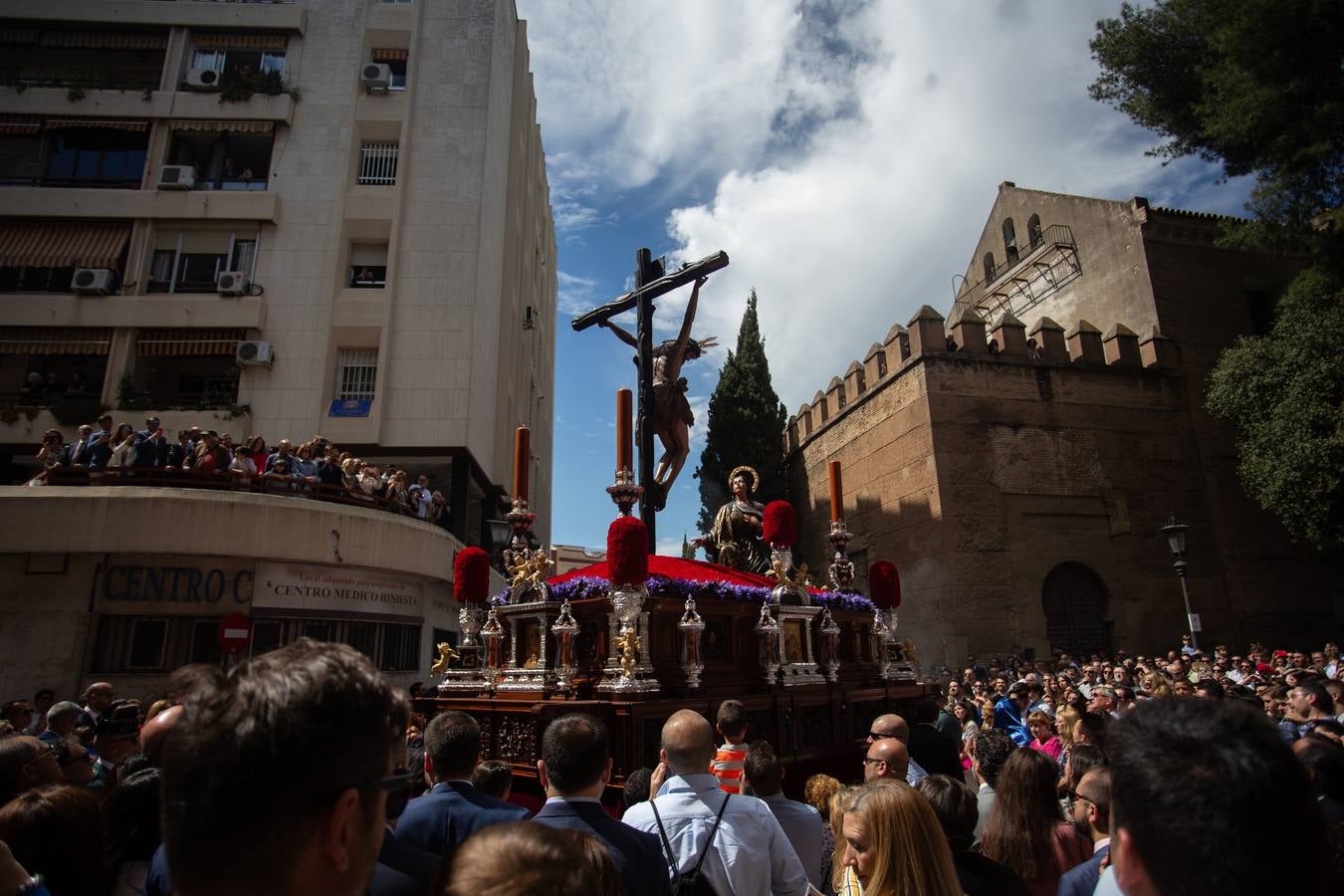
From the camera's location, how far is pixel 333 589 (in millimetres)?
A: 17766

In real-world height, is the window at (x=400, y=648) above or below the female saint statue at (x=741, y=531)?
below

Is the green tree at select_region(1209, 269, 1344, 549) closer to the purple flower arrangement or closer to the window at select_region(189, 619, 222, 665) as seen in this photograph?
the purple flower arrangement

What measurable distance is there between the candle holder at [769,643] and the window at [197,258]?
799 inches

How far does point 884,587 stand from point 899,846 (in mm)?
9716

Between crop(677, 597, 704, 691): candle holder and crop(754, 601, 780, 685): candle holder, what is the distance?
997 millimetres

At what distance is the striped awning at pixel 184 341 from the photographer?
2178cm

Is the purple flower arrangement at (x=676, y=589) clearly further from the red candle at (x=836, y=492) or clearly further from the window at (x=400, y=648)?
the window at (x=400, y=648)

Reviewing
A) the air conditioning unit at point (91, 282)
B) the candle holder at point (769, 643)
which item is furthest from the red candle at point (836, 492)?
the air conditioning unit at point (91, 282)

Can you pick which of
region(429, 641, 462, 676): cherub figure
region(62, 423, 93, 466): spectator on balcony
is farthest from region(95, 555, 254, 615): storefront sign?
region(429, 641, 462, 676): cherub figure

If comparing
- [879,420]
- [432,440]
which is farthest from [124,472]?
[879,420]

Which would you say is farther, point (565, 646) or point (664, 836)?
point (565, 646)

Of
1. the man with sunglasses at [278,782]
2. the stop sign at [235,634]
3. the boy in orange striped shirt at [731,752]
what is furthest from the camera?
the stop sign at [235,634]

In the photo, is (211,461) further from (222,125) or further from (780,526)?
(222,125)

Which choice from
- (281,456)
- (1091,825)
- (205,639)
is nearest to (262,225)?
(281,456)
